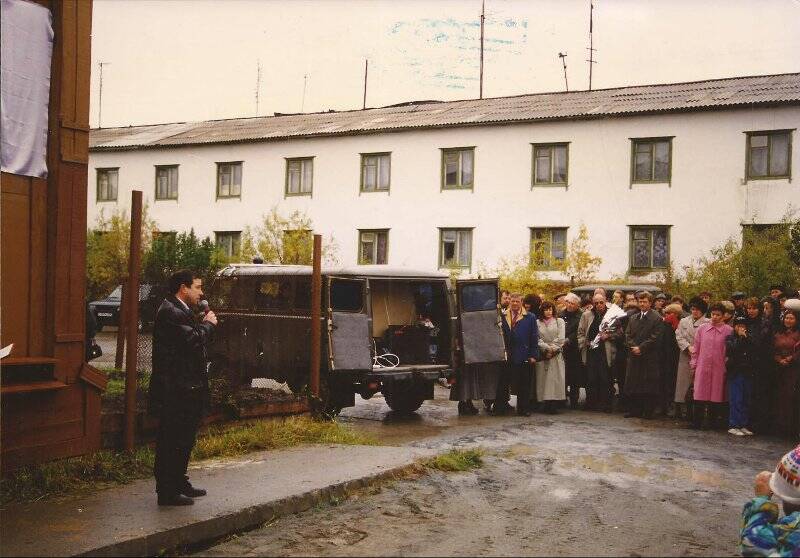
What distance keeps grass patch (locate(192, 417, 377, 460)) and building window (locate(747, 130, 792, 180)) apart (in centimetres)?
2398

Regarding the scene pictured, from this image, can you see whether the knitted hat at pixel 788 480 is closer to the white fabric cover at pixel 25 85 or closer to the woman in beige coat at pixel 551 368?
the white fabric cover at pixel 25 85

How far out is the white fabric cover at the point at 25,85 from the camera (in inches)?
289

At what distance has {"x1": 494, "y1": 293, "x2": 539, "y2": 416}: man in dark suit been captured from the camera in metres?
14.4

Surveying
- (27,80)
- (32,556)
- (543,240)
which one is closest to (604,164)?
(543,240)

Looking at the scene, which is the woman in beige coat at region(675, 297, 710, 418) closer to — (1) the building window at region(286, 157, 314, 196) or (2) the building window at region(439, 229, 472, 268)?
(2) the building window at region(439, 229, 472, 268)

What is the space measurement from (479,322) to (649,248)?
19.9 m

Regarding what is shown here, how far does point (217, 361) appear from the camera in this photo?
14.7m

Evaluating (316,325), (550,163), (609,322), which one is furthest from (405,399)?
(550,163)

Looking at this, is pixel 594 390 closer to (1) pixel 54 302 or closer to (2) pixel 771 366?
(2) pixel 771 366

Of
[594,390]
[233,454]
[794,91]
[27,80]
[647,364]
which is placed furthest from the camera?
[794,91]

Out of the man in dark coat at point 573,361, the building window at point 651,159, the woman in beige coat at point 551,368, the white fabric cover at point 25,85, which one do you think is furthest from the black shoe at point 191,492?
the building window at point 651,159

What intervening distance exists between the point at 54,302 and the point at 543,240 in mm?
27413

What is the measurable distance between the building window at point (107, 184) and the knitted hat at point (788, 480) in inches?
1648

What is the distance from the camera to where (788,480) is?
5.55 metres
